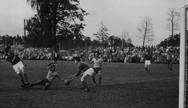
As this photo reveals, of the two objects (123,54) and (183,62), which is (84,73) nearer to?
(183,62)

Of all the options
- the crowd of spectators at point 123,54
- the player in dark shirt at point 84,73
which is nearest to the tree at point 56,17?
the crowd of spectators at point 123,54

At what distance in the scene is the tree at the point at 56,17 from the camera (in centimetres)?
5339

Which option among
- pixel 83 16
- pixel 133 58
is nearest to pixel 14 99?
pixel 133 58

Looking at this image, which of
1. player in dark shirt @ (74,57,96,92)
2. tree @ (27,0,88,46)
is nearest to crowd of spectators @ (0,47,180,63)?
tree @ (27,0,88,46)

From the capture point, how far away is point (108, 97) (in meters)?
12.6

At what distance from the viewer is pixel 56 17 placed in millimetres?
54125

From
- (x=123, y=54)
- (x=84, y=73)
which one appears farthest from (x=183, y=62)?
(x=123, y=54)

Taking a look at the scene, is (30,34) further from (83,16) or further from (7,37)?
(7,37)

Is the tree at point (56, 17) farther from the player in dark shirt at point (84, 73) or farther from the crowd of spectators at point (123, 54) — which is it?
the player in dark shirt at point (84, 73)

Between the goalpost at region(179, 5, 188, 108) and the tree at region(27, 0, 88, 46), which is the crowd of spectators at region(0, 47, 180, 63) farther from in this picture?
the goalpost at region(179, 5, 188, 108)

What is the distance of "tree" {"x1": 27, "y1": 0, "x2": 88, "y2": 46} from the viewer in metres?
53.4

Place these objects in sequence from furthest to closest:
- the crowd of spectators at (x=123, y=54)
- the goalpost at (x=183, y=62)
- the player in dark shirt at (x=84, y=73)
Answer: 1. the crowd of spectators at (x=123, y=54)
2. the player in dark shirt at (x=84, y=73)
3. the goalpost at (x=183, y=62)

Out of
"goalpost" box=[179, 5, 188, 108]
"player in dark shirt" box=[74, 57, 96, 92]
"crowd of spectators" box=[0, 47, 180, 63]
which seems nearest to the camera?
"goalpost" box=[179, 5, 188, 108]

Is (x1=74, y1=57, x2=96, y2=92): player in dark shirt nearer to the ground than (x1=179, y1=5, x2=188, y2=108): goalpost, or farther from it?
nearer to the ground
